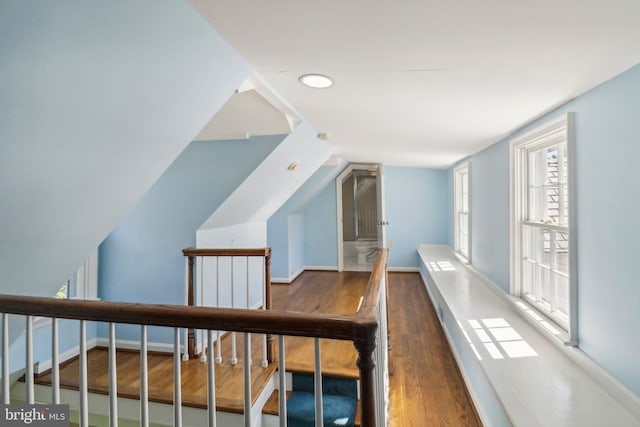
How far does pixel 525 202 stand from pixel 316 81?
187 centimetres

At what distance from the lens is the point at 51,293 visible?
1.92 metres

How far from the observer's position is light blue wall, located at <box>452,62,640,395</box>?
1278 mm

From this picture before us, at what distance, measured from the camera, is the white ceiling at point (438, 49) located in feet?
3.20

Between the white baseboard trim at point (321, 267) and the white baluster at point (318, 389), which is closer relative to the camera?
the white baluster at point (318, 389)

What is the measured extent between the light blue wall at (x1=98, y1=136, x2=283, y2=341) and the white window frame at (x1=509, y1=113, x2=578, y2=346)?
2.20m

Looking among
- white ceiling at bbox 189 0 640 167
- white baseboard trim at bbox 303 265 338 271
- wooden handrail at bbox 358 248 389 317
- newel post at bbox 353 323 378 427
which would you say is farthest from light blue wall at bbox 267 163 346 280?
newel post at bbox 353 323 378 427

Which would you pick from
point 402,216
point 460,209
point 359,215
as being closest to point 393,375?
point 460,209

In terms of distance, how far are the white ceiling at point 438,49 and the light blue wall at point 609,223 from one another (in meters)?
0.13

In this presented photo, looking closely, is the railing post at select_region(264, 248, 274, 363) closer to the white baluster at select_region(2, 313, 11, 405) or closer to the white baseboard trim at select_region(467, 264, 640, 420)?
the white baluster at select_region(2, 313, 11, 405)

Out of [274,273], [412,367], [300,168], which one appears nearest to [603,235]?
[412,367]

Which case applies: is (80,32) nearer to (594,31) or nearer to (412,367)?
(594,31)

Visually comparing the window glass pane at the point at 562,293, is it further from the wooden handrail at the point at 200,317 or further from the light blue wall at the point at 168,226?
the light blue wall at the point at 168,226

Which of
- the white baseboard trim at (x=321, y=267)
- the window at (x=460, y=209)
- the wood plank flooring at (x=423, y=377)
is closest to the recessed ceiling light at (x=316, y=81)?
the wood plank flooring at (x=423, y=377)

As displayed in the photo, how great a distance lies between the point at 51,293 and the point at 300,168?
242cm
